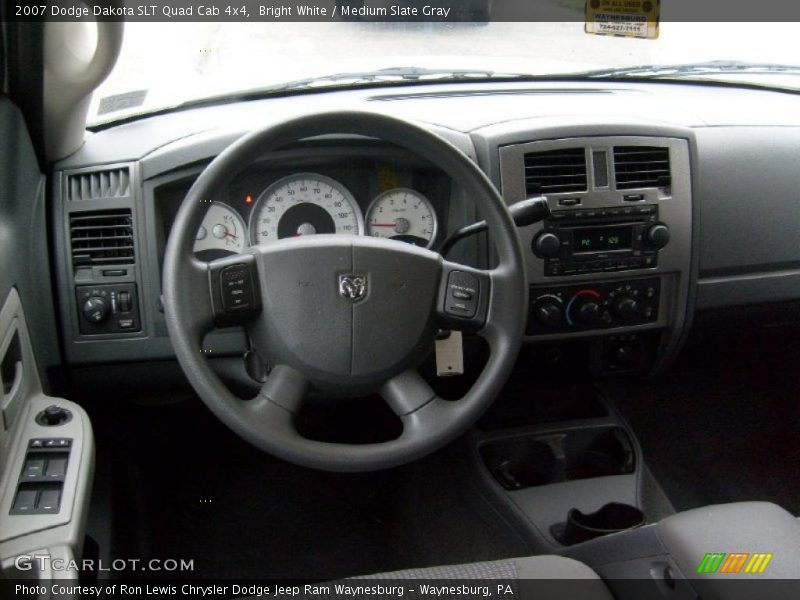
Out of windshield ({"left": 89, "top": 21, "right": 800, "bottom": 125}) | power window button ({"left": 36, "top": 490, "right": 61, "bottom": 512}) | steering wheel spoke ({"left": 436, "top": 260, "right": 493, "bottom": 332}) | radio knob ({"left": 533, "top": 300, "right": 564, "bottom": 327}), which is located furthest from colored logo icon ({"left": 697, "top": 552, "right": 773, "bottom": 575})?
windshield ({"left": 89, "top": 21, "right": 800, "bottom": 125})

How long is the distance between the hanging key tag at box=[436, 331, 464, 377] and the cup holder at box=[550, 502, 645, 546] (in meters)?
0.68

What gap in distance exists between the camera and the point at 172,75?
201 centimetres

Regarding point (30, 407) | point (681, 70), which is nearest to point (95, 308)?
point (30, 407)

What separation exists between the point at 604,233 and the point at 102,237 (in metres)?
1.15

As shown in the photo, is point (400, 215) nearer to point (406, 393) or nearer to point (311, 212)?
point (311, 212)

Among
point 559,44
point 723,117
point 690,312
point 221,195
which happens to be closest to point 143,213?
point 221,195

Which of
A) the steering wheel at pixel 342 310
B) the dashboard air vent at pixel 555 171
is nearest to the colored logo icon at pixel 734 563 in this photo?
the steering wheel at pixel 342 310

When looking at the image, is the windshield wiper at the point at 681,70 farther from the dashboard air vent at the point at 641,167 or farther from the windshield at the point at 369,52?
A: the dashboard air vent at the point at 641,167

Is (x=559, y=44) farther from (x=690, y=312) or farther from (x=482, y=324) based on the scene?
(x=482, y=324)

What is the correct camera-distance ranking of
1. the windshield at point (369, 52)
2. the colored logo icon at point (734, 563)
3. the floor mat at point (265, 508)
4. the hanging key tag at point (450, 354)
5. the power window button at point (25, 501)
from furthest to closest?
the floor mat at point (265, 508) → the windshield at point (369, 52) → the hanging key tag at point (450, 354) → the power window button at point (25, 501) → the colored logo icon at point (734, 563)

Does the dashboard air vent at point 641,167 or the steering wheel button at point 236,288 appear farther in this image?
the dashboard air vent at point 641,167

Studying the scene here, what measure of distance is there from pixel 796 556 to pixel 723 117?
1.31 metres

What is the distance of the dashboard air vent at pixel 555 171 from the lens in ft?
6.29
